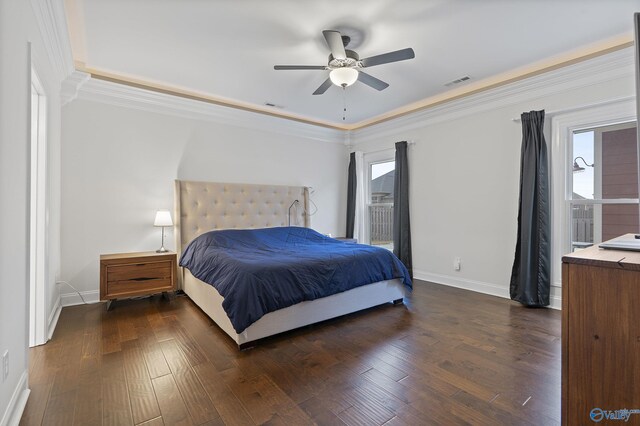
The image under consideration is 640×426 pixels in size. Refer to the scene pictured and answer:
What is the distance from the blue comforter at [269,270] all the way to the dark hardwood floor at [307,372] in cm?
36

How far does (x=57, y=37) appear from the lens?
7.93 ft

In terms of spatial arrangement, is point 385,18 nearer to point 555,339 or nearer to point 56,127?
point 555,339

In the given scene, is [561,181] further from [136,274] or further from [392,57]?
[136,274]

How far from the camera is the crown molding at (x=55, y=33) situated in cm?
203

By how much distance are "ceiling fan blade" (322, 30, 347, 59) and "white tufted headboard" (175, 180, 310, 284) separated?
2.47 metres

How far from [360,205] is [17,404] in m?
4.76

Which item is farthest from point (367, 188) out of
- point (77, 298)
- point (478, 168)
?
point (77, 298)

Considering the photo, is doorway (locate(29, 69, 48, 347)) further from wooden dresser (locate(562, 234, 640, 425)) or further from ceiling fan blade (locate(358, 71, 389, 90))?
wooden dresser (locate(562, 234, 640, 425))

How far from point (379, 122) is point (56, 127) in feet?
14.0

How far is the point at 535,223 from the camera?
3338 millimetres

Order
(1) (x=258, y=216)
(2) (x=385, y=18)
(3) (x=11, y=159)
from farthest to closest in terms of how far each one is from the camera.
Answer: (1) (x=258, y=216), (2) (x=385, y=18), (3) (x=11, y=159)

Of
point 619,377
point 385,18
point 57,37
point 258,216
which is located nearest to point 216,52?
point 57,37

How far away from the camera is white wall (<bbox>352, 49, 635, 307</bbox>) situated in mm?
3123

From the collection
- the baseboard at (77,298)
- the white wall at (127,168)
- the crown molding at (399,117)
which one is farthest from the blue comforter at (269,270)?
the crown molding at (399,117)
